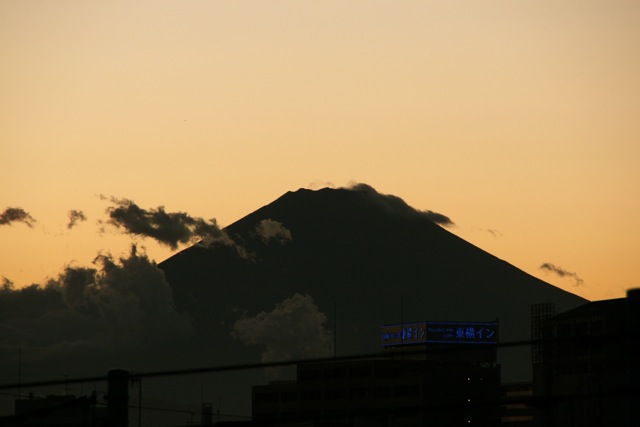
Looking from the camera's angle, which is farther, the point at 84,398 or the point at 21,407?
the point at 21,407

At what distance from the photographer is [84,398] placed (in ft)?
107

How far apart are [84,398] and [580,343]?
608 inches

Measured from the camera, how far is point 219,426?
28141 mm

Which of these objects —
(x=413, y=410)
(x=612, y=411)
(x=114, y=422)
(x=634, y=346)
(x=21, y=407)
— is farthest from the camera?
(x=21, y=407)

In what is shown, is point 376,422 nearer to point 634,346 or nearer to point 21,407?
point 21,407

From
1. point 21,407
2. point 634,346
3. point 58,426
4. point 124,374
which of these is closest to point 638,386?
point 634,346

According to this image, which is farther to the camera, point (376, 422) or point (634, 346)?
point (376, 422)

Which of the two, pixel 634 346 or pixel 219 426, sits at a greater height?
pixel 634 346

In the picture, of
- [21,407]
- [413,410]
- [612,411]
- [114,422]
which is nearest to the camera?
[413,410]

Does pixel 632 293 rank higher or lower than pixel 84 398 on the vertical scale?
higher

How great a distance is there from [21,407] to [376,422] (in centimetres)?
8010

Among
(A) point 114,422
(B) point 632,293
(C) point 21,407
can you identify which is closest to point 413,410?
(B) point 632,293

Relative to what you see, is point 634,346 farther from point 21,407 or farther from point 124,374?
point 21,407

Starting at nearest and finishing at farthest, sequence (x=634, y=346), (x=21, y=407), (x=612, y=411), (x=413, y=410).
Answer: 1. (x=634, y=346)
2. (x=413, y=410)
3. (x=612, y=411)
4. (x=21, y=407)
